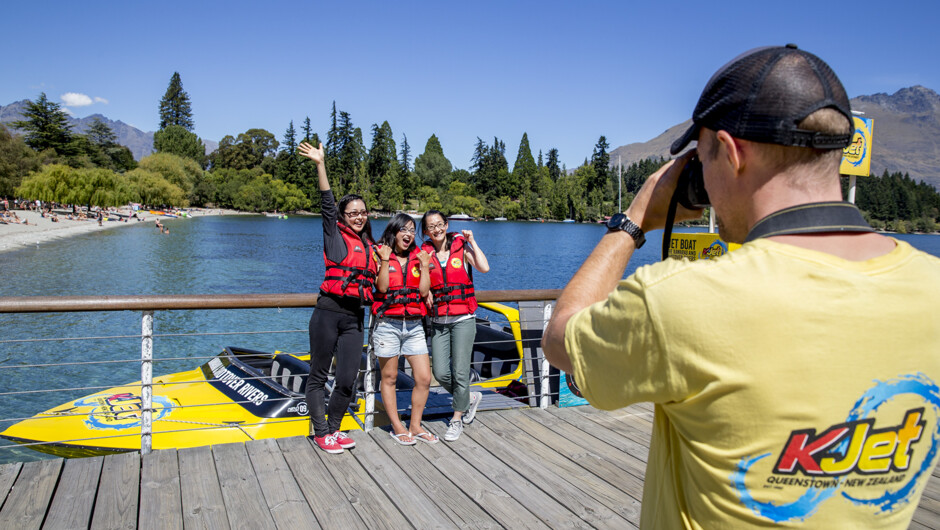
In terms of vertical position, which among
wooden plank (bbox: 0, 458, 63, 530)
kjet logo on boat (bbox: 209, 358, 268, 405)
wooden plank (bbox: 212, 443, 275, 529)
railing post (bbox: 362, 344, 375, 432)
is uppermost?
railing post (bbox: 362, 344, 375, 432)

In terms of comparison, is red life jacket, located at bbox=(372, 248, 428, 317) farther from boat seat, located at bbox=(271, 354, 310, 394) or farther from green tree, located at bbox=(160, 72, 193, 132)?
green tree, located at bbox=(160, 72, 193, 132)

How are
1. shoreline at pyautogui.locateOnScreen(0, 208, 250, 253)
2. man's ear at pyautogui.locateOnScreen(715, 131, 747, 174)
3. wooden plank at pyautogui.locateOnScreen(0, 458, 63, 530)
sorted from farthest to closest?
shoreline at pyautogui.locateOnScreen(0, 208, 250, 253)
wooden plank at pyautogui.locateOnScreen(0, 458, 63, 530)
man's ear at pyautogui.locateOnScreen(715, 131, 747, 174)

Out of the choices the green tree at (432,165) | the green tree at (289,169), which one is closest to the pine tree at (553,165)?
the green tree at (432,165)

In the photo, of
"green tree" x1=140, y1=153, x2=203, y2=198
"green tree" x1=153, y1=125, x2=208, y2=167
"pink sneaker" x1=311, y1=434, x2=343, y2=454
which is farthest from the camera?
"green tree" x1=153, y1=125, x2=208, y2=167

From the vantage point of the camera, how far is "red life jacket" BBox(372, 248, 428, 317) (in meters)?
4.51

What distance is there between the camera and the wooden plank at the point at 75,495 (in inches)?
122

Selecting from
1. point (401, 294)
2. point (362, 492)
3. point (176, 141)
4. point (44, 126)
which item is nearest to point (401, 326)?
point (401, 294)

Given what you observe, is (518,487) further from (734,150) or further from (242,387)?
(242,387)

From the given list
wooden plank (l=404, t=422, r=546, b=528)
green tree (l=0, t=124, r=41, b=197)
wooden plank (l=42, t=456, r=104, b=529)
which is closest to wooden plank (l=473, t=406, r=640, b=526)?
wooden plank (l=404, t=422, r=546, b=528)

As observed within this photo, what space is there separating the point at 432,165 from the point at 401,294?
397ft

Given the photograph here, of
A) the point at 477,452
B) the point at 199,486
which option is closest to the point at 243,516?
the point at 199,486

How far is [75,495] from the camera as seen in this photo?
3357 mm

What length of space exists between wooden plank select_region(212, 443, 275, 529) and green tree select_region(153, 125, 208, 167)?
368ft

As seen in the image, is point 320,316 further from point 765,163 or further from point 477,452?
point 765,163
